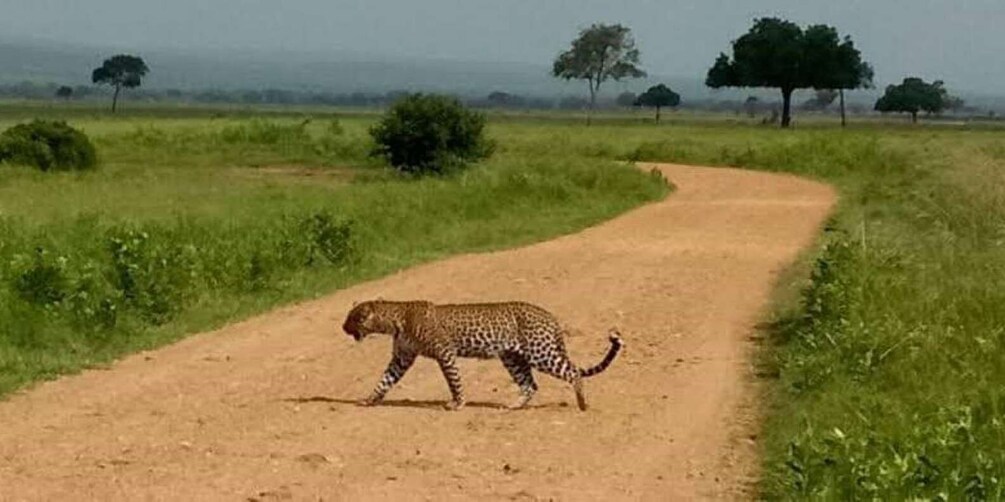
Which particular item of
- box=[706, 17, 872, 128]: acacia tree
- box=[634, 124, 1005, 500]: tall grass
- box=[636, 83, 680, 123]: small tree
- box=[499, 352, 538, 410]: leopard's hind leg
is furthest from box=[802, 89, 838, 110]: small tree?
box=[499, 352, 538, 410]: leopard's hind leg

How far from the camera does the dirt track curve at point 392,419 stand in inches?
338

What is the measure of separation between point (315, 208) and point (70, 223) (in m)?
3.95

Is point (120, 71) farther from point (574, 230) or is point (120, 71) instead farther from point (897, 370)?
point (897, 370)

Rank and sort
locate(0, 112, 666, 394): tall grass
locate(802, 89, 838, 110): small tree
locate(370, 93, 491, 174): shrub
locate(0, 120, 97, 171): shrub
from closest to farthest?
1. locate(0, 112, 666, 394): tall grass
2. locate(0, 120, 97, 171): shrub
3. locate(370, 93, 491, 174): shrub
4. locate(802, 89, 838, 110): small tree

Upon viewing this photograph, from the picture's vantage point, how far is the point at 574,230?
2450 cm

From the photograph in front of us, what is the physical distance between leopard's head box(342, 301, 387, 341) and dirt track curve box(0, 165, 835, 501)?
0.47m

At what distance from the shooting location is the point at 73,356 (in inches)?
495

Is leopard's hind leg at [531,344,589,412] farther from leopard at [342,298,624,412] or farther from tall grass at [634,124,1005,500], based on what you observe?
tall grass at [634,124,1005,500]

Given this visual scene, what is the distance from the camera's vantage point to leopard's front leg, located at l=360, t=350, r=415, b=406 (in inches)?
421

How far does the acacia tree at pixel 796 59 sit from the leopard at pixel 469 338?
248ft

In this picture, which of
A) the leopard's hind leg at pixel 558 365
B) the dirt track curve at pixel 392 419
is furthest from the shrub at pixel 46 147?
the leopard's hind leg at pixel 558 365

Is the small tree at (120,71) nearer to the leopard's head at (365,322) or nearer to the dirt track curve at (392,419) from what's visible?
the dirt track curve at (392,419)

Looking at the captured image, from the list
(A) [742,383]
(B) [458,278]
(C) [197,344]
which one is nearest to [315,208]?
(B) [458,278]

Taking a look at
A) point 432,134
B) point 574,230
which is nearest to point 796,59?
point 432,134
